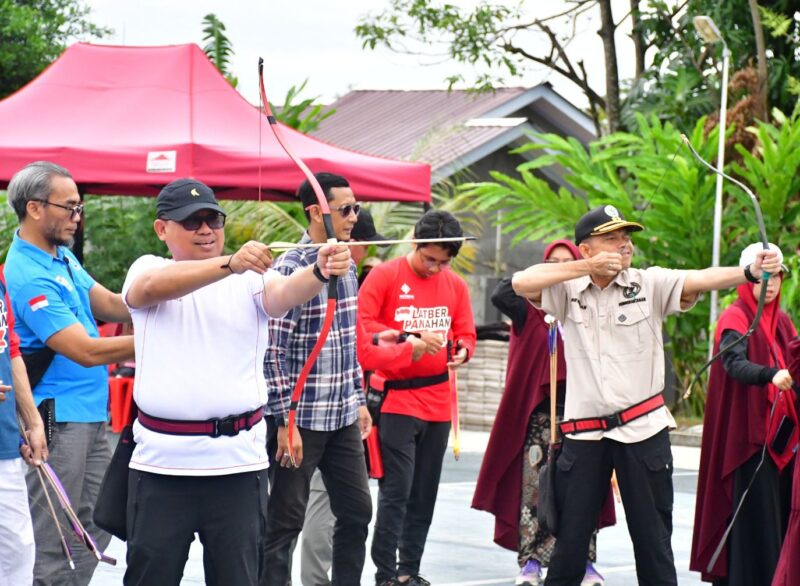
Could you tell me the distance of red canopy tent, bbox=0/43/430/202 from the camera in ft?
33.7

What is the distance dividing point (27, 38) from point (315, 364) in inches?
910

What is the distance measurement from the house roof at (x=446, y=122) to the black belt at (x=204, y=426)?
48.0 feet

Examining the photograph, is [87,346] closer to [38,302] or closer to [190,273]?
[38,302]

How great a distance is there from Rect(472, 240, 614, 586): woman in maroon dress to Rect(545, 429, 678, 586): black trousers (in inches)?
66.2

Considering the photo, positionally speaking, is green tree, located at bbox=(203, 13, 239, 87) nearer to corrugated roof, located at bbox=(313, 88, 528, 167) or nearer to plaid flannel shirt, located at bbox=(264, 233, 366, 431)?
corrugated roof, located at bbox=(313, 88, 528, 167)

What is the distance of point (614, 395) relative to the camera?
6.12 metres

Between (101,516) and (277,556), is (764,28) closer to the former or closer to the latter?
(277,556)

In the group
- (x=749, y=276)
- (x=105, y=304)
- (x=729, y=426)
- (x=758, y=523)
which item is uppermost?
(x=749, y=276)

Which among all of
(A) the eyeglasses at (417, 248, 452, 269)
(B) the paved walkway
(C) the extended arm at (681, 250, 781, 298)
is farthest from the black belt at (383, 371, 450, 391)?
(C) the extended arm at (681, 250, 781, 298)

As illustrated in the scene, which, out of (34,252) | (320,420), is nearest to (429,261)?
(320,420)

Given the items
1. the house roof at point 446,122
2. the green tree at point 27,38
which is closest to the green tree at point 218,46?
the house roof at point 446,122

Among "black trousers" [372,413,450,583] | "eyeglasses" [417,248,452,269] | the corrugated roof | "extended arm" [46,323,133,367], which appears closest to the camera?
"extended arm" [46,323,133,367]

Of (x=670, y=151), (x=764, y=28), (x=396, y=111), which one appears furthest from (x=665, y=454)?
(x=396, y=111)

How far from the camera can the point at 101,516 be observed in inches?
195
